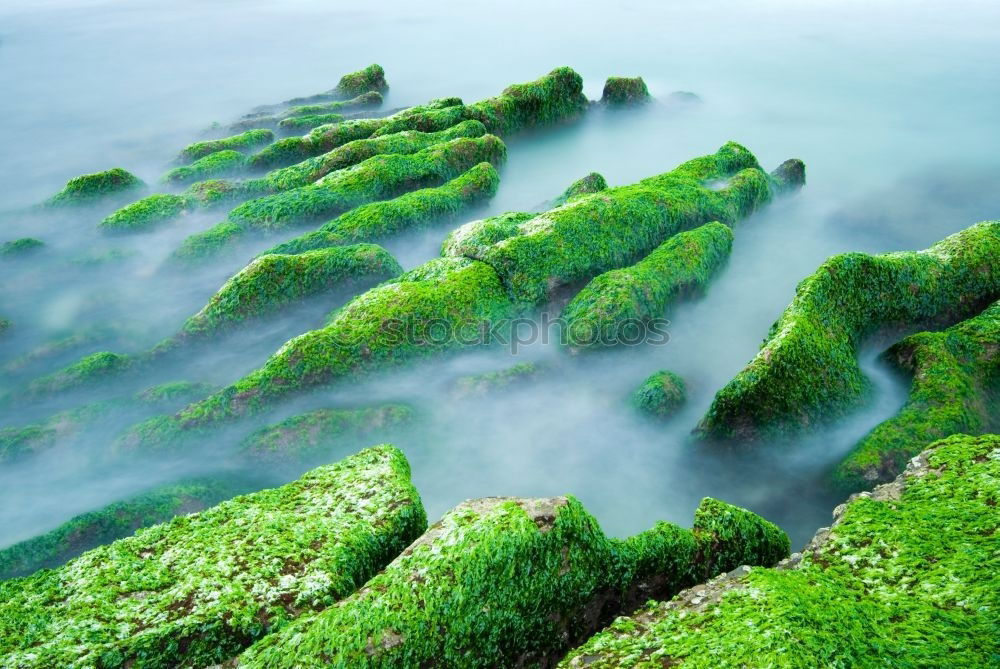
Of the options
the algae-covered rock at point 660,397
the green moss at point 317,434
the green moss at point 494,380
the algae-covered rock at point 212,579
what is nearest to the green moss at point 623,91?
the green moss at point 494,380

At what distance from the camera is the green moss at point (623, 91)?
18359 mm

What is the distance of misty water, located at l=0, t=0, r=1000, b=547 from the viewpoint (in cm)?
739

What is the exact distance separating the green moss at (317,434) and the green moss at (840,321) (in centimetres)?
381

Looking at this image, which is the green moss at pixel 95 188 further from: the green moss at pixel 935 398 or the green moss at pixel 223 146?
the green moss at pixel 935 398

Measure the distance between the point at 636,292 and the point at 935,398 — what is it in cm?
366

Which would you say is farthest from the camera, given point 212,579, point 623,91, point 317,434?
point 623,91

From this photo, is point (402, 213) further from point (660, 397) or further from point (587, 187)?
point (660, 397)

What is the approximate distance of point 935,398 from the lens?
7055 mm

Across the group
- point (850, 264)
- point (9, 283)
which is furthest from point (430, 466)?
point (9, 283)

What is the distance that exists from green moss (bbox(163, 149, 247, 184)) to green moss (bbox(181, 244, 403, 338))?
5796mm

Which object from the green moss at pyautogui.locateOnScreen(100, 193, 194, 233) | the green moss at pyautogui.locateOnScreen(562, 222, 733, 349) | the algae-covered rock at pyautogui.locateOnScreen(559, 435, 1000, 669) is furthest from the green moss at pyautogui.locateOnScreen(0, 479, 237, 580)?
the green moss at pyautogui.locateOnScreen(100, 193, 194, 233)

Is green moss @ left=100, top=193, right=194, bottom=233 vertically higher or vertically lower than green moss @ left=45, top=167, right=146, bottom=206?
lower

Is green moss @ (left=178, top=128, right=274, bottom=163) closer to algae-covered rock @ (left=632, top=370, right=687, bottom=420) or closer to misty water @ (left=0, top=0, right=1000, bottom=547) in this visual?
misty water @ (left=0, top=0, right=1000, bottom=547)

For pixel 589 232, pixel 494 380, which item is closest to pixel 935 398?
pixel 589 232
